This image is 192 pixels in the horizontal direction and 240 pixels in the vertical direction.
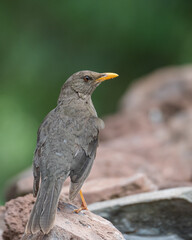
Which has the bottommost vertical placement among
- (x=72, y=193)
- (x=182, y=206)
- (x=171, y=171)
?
(x=171, y=171)

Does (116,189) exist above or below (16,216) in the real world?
below

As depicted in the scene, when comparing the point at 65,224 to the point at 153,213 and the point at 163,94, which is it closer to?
the point at 153,213

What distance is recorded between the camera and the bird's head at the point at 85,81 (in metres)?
4.47

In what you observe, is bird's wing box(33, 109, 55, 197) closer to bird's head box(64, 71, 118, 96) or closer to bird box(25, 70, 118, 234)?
bird box(25, 70, 118, 234)

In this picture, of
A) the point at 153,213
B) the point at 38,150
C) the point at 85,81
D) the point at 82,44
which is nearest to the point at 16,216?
the point at 38,150

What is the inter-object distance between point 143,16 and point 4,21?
2.50 metres

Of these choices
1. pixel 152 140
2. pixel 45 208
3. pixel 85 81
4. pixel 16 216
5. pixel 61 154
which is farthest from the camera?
pixel 152 140

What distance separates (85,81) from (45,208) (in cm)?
136

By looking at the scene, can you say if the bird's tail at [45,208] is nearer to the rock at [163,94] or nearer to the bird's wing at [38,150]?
the bird's wing at [38,150]

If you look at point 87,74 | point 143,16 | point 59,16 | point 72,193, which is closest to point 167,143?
point 87,74

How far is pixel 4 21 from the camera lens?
10.9 m

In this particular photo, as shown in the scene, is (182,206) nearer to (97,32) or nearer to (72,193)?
(72,193)

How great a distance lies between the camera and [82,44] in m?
11.2

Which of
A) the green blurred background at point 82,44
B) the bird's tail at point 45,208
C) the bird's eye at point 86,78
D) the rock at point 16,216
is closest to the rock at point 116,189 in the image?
the rock at point 16,216
